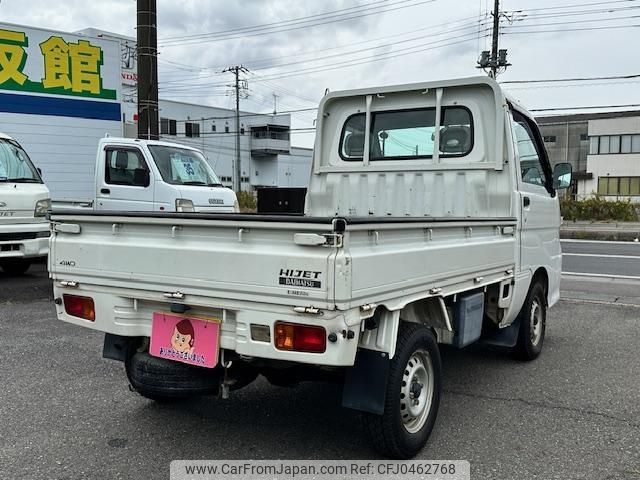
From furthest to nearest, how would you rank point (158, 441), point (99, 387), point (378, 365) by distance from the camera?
point (99, 387) < point (158, 441) < point (378, 365)

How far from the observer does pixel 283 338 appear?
282 cm

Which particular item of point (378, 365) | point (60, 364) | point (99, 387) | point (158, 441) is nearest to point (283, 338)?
point (378, 365)

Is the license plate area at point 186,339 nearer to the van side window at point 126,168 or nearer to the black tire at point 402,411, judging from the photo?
the black tire at point 402,411

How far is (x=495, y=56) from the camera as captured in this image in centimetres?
2762

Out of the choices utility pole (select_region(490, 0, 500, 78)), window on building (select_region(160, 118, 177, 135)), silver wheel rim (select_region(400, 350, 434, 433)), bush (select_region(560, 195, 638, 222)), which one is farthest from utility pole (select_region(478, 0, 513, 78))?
window on building (select_region(160, 118, 177, 135))

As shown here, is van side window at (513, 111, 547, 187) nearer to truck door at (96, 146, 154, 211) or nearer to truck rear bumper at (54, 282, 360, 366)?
truck rear bumper at (54, 282, 360, 366)

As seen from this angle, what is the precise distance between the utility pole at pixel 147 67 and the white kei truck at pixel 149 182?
4.07 ft

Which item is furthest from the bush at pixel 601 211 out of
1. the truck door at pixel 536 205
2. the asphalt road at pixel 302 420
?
the asphalt road at pixel 302 420

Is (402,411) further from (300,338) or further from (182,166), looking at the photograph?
(182,166)

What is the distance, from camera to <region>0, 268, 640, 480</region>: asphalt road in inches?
132

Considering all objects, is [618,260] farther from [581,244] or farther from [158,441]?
[158,441]

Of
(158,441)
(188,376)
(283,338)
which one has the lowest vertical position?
(158,441)

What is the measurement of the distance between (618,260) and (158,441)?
43.0ft

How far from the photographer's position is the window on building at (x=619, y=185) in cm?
4653
